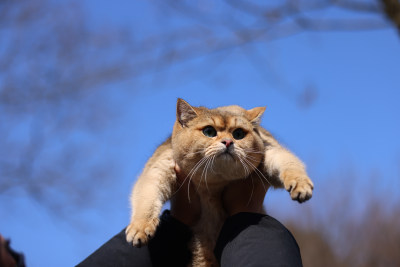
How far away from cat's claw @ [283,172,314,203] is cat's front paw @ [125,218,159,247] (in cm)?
63

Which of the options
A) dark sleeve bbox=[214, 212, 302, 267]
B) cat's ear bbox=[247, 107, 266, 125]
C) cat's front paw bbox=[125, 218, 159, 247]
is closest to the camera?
dark sleeve bbox=[214, 212, 302, 267]

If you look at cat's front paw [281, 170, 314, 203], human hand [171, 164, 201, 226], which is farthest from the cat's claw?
human hand [171, 164, 201, 226]

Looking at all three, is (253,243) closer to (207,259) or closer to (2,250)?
(207,259)

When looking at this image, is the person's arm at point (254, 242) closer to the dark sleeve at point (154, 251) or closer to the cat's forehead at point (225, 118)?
the dark sleeve at point (154, 251)

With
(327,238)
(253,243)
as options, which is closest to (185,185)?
(253,243)

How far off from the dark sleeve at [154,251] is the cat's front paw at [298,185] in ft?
1.98

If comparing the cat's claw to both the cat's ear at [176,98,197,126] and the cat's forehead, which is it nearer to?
the cat's forehead

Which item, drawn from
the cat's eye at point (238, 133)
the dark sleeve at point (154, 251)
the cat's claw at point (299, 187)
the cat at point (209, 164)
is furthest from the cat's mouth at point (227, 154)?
the dark sleeve at point (154, 251)

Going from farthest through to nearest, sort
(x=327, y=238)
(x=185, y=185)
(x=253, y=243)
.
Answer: (x=327, y=238) → (x=185, y=185) → (x=253, y=243)

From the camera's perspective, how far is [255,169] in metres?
2.36

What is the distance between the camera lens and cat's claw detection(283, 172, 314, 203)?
6.39 ft

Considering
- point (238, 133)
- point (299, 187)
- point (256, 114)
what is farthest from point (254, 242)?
point (256, 114)

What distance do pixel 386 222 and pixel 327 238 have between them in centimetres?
161

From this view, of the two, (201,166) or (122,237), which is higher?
(201,166)
